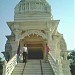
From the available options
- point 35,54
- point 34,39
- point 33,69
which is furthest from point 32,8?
point 35,54

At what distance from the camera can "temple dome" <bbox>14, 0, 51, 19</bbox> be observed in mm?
18625

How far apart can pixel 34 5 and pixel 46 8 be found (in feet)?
3.52

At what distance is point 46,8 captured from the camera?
61.8ft

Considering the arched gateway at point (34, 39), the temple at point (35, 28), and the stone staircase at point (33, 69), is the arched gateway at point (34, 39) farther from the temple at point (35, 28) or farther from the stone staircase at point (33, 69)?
the stone staircase at point (33, 69)

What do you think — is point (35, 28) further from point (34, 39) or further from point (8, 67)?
point (8, 67)

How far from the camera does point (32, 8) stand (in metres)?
18.9

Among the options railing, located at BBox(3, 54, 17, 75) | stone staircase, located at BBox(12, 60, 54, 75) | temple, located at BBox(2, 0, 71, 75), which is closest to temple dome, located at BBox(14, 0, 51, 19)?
temple, located at BBox(2, 0, 71, 75)

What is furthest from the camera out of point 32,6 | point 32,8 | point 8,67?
point 32,6

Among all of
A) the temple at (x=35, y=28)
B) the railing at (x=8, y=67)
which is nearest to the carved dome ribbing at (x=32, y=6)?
the temple at (x=35, y=28)

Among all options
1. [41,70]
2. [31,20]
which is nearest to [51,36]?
[31,20]

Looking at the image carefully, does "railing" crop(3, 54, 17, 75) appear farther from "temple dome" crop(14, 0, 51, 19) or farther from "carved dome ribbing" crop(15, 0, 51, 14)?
"carved dome ribbing" crop(15, 0, 51, 14)

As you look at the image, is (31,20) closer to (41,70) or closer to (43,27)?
(43,27)

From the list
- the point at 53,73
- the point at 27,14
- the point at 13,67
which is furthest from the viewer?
the point at 27,14

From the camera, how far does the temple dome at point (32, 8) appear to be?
733 inches
